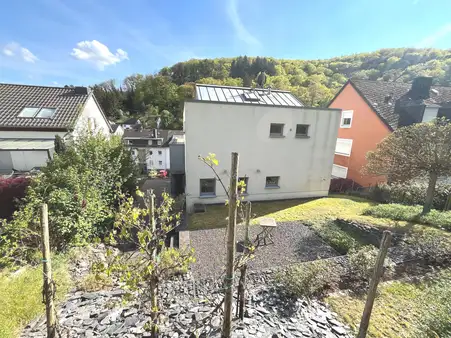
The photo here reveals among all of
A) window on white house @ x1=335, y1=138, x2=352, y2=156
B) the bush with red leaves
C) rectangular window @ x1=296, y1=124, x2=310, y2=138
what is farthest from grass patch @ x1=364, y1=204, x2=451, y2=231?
the bush with red leaves

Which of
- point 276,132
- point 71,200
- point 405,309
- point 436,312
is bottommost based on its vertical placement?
point 405,309

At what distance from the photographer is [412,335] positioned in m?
3.85

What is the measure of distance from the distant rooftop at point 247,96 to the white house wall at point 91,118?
7.77m

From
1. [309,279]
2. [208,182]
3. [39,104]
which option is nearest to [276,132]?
[208,182]

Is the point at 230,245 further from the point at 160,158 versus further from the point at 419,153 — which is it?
the point at 160,158

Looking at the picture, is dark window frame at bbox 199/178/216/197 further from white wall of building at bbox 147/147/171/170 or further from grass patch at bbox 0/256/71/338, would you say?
white wall of building at bbox 147/147/171/170

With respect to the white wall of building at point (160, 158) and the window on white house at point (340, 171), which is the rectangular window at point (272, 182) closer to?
the window on white house at point (340, 171)

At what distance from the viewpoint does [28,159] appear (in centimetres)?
1369

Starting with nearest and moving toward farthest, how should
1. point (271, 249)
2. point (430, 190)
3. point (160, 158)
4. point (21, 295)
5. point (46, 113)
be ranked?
point (21, 295), point (271, 249), point (430, 190), point (46, 113), point (160, 158)

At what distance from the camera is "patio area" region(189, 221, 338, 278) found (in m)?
6.63

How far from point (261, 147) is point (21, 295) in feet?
36.1

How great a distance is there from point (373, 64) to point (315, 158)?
70099 mm

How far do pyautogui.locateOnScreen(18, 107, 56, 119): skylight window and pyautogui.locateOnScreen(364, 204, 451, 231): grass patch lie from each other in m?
21.8

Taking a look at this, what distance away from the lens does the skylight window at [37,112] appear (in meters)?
14.8
